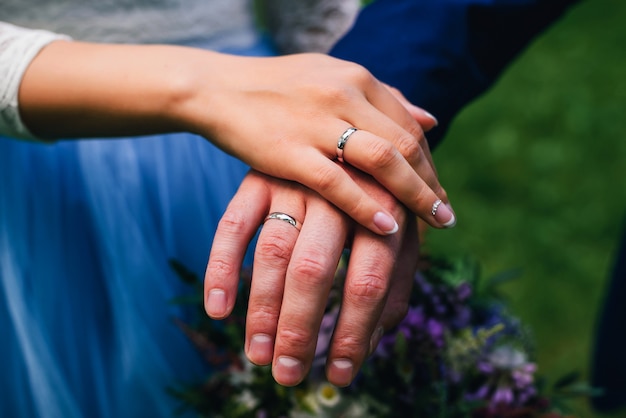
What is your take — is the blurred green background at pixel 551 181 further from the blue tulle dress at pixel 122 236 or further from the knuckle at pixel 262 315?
the knuckle at pixel 262 315

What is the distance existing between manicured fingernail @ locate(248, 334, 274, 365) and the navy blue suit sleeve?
0.47m

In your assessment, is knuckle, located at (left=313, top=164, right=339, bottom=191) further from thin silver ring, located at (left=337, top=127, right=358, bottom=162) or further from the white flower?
the white flower

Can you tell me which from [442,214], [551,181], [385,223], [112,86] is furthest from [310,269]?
[551,181]

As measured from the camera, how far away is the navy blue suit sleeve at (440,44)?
110cm

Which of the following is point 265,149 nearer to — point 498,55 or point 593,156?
point 498,55


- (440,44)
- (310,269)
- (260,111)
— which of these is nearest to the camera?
(310,269)

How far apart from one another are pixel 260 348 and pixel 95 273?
1.61 feet

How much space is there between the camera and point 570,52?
399 centimetres

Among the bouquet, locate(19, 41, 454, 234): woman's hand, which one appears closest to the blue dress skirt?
the bouquet

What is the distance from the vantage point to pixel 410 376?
0.95 m

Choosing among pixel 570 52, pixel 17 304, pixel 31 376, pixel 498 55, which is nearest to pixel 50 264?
pixel 17 304

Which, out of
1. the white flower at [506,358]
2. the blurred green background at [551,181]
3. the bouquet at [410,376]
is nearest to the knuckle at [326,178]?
the bouquet at [410,376]

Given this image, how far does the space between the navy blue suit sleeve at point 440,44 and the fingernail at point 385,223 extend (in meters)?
0.31

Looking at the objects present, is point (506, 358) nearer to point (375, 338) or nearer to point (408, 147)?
point (375, 338)
